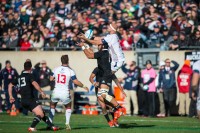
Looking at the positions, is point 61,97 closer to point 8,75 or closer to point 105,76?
point 105,76

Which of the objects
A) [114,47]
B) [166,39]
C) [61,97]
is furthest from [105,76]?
[166,39]

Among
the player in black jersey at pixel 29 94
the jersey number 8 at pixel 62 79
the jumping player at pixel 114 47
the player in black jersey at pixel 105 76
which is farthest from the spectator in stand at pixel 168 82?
the player in black jersey at pixel 29 94

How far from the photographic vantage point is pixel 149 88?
2561 cm

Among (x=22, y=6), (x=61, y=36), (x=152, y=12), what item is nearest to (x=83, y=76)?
(x=61, y=36)

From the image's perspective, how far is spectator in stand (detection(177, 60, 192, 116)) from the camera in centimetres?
2530

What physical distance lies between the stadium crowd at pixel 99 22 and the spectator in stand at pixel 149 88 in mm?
1339

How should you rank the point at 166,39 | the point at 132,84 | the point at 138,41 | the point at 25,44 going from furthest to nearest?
1. the point at 25,44
2. the point at 138,41
3. the point at 166,39
4. the point at 132,84

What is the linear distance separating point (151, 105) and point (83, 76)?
4.25 metres

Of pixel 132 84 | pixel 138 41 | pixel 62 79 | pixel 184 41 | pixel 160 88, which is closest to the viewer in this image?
pixel 62 79

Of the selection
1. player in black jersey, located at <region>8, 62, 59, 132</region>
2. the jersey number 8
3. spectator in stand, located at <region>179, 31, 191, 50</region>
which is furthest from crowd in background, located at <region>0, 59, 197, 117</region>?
player in black jersey, located at <region>8, 62, 59, 132</region>

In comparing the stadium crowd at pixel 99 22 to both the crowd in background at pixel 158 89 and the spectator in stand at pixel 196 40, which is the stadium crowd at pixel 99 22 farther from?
the crowd in background at pixel 158 89

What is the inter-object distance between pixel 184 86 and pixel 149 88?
4.24 ft

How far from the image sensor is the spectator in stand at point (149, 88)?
2542cm

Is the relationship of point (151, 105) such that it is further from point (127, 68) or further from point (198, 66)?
point (198, 66)
